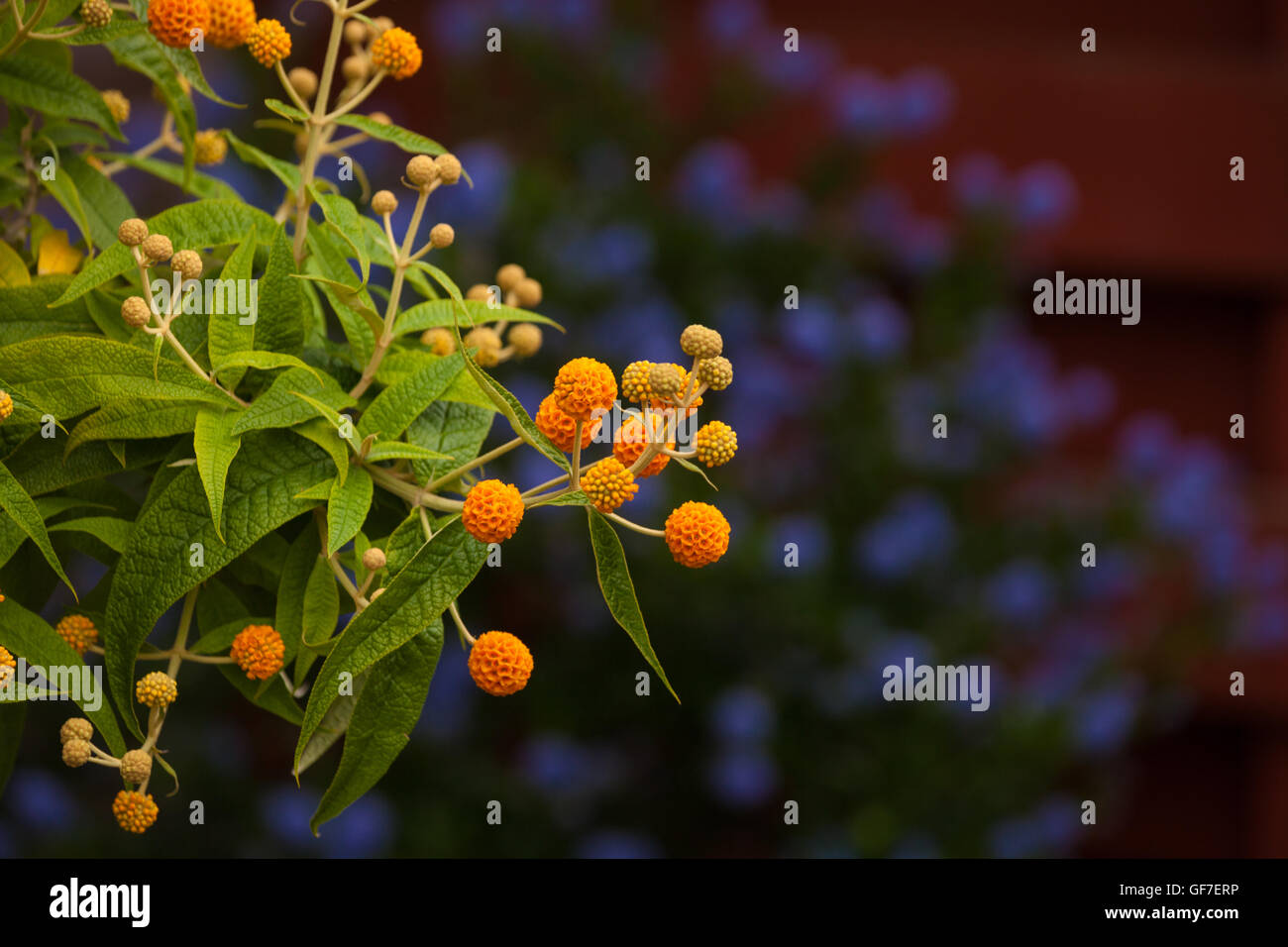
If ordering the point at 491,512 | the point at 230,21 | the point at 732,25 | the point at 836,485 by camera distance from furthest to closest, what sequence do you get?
1. the point at 732,25
2. the point at 836,485
3. the point at 230,21
4. the point at 491,512

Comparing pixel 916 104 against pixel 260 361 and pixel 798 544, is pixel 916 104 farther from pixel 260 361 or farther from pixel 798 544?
pixel 260 361

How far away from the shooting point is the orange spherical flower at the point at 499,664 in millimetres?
469

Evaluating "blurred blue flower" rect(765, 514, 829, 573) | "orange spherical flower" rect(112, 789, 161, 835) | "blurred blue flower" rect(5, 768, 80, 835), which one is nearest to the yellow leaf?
"orange spherical flower" rect(112, 789, 161, 835)

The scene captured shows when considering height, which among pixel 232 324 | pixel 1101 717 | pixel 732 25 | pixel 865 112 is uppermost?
pixel 732 25

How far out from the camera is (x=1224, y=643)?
2.14m

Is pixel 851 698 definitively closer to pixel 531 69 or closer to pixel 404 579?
pixel 531 69

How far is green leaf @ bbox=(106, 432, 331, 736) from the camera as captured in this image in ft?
1.55

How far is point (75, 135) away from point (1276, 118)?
2.73m

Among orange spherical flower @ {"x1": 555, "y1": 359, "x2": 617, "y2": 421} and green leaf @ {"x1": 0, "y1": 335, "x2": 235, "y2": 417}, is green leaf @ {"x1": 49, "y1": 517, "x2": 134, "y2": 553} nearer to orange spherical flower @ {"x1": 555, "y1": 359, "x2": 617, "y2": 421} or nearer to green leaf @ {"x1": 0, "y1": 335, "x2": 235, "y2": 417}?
green leaf @ {"x1": 0, "y1": 335, "x2": 235, "y2": 417}

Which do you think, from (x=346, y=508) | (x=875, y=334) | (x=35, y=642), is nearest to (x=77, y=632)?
(x=35, y=642)

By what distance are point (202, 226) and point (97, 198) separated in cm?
10

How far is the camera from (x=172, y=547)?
0.48m

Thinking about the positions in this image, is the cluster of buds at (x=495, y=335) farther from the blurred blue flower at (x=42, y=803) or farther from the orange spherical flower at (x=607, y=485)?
the blurred blue flower at (x=42, y=803)

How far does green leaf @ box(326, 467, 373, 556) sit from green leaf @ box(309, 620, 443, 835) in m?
0.05
